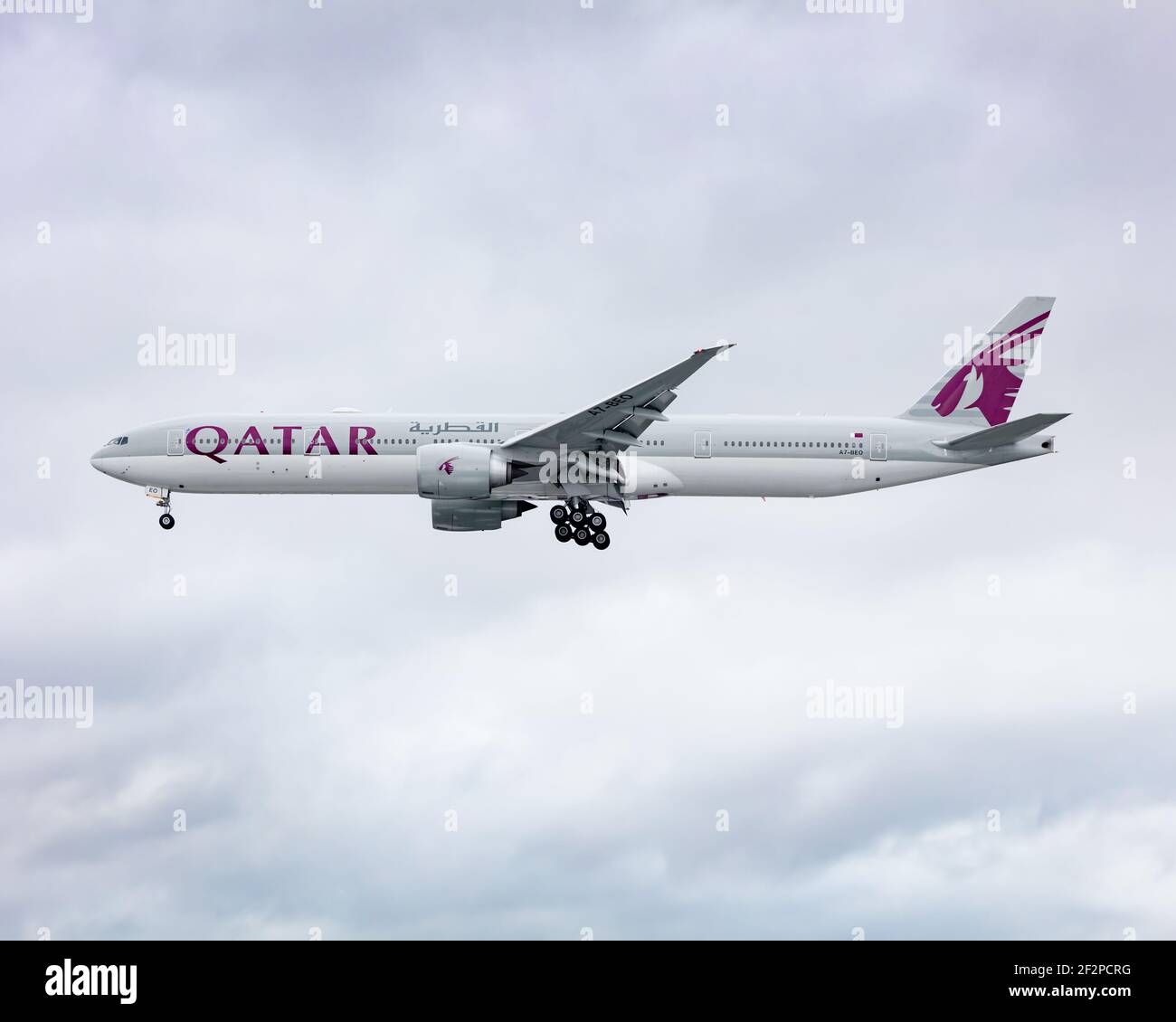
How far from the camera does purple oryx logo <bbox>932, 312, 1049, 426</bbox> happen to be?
61.6m

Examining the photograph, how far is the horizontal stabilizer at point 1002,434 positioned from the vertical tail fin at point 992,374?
2413 millimetres

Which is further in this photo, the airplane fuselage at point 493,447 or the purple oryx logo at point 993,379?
the purple oryx logo at point 993,379

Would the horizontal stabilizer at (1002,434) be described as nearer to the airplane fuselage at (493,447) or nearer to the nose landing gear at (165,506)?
the airplane fuselage at (493,447)

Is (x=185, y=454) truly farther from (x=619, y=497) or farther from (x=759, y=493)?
(x=759, y=493)

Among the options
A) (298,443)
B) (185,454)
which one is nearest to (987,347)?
(298,443)

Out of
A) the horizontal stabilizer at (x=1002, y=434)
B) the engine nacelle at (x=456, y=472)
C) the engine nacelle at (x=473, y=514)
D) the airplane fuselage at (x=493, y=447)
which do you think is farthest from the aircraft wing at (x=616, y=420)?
the horizontal stabilizer at (x=1002, y=434)

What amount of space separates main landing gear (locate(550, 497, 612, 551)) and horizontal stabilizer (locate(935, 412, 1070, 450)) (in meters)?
13.4

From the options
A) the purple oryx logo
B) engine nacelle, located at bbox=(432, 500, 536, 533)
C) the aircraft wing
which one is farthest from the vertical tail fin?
engine nacelle, located at bbox=(432, 500, 536, 533)

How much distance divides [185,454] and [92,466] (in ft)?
13.4

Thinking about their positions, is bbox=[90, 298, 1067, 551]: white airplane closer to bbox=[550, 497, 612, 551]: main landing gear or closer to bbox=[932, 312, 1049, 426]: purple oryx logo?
bbox=[550, 497, 612, 551]: main landing gear

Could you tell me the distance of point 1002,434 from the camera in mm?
57906

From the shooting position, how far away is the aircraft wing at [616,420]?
52562 millimetres

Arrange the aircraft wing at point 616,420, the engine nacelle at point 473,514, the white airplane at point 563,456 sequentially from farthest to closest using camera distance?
1. the engine nacelle at point 473,514
2. the white airplane at point 563,456
3. the aircraft wing at point 616,420

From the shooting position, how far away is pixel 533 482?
184 ft
